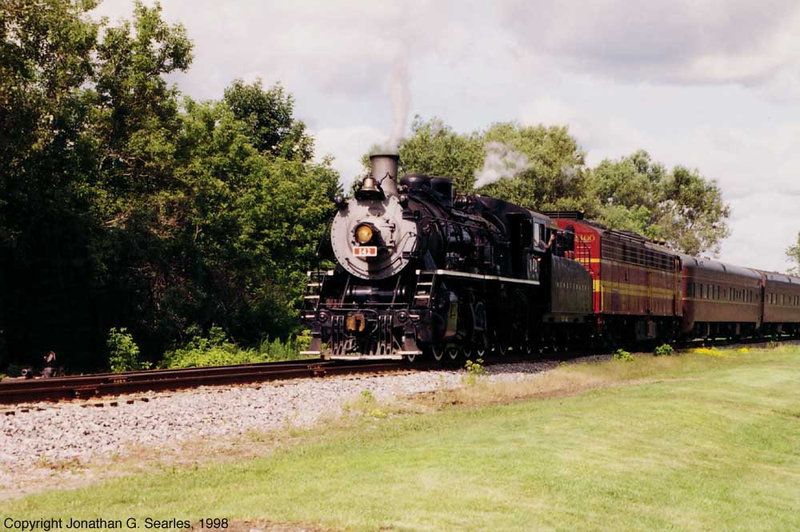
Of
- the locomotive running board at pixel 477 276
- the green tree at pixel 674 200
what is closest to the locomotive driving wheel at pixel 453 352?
the locomotive running board at pixel 477 276

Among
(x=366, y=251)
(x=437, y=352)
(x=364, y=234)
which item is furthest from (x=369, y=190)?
(x=437, y=352)

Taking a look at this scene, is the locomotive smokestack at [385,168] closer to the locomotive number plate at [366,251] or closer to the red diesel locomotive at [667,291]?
the locomotive number plate at [366,251]

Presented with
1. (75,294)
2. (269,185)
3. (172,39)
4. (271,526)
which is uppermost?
(172,39)

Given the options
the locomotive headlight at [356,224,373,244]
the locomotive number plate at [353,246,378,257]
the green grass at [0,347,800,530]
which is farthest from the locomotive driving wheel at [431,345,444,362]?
A: the green grass at [0,347,800,530]

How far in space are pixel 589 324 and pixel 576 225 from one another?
3.64 meters

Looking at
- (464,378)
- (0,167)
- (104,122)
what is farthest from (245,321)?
(464,378)

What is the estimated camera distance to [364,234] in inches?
869

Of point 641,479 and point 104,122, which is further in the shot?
point 104,122

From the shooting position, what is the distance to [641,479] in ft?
32.1

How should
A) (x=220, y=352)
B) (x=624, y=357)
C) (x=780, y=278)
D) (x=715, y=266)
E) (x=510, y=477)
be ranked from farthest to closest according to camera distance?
1. (x=780, y=278)
2. (x=715, y=266)
3. (x=220, y=352)
4. (x=624, y=357)
5. (x=510, y=477)

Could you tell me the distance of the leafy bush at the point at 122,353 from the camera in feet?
87.9

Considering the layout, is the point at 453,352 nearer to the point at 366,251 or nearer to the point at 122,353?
the point at 366,251

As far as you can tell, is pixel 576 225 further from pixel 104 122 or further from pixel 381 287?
pixel 104 122

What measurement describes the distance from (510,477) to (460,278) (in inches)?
545
